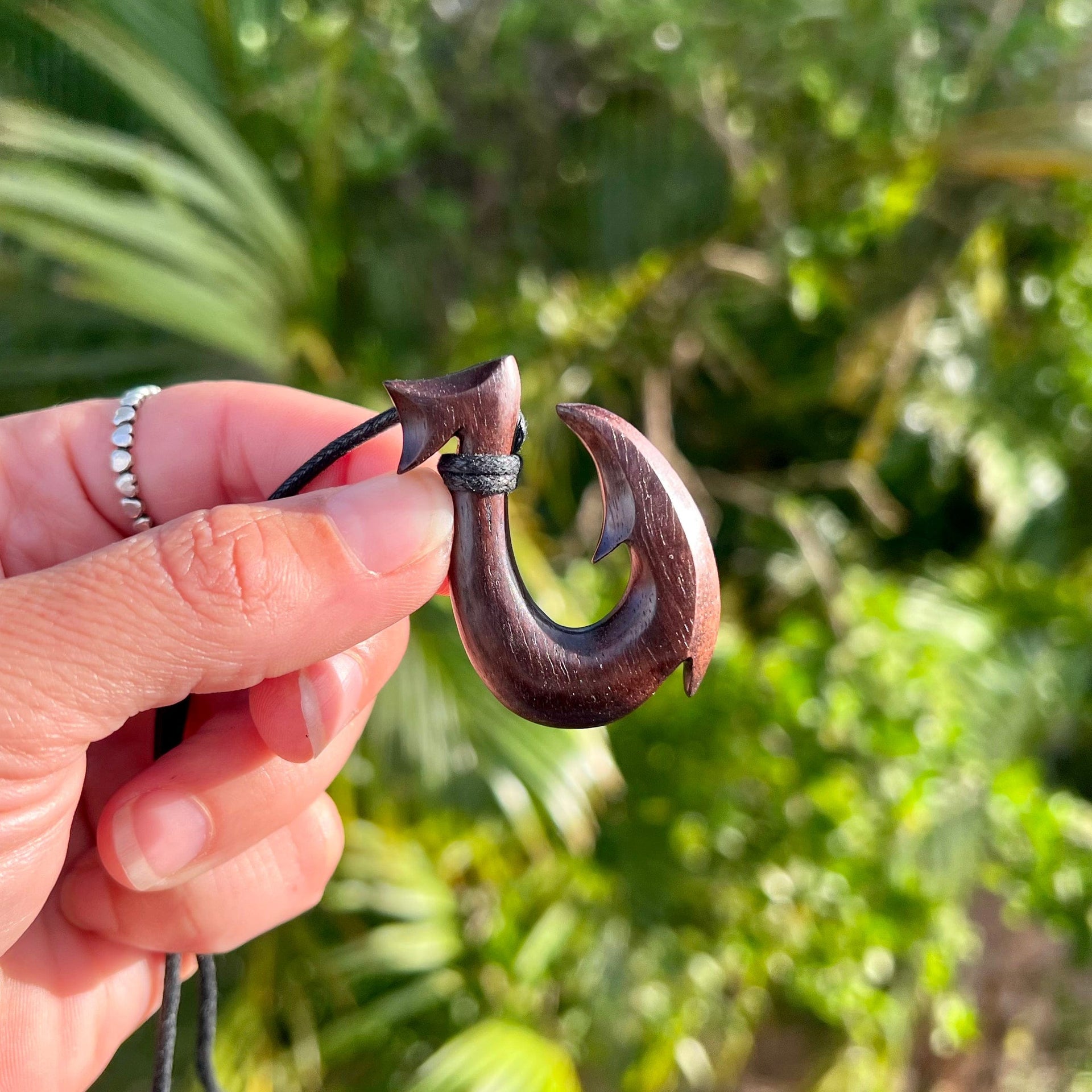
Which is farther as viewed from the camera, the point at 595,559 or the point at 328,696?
the point at 328,696

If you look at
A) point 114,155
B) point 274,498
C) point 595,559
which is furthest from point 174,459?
point 114,155

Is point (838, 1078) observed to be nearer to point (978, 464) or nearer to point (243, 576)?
point (978, 464)

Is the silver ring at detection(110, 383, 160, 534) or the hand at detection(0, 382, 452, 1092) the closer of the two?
the hand at detection(0, 382, 452, 1092)

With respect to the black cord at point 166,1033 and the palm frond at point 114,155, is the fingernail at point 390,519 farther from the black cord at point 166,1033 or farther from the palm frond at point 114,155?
the palm frond at point 114,155

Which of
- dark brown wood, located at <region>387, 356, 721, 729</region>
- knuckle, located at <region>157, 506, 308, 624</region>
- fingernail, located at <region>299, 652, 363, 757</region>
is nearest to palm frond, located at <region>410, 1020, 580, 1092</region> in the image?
fingernail, located at <region>299, 652, 363, 757</region>

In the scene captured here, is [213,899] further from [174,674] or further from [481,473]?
[481,473]

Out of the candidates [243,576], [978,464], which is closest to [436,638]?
[243,576]

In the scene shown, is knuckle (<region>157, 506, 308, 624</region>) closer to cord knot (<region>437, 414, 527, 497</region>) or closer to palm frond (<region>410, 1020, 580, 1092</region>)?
cord knot (<region>437, 414, 527, 497</region>)
